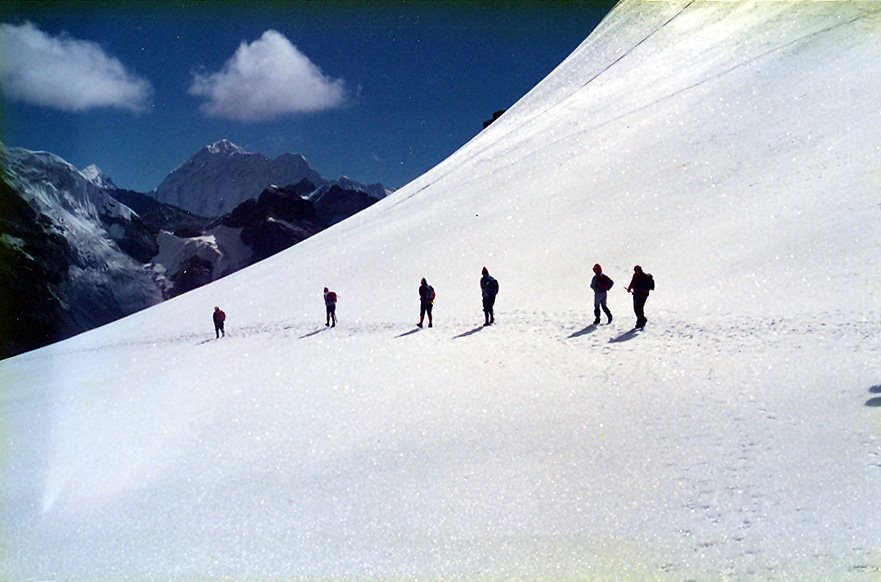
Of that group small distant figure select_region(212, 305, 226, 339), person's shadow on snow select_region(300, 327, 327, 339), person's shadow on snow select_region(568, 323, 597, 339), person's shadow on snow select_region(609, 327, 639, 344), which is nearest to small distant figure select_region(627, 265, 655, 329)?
person's shadow on snow select_region(609, 327, 639, 344)

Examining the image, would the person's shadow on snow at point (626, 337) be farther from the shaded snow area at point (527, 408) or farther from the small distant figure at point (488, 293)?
the small distant figure at point (488, 293)

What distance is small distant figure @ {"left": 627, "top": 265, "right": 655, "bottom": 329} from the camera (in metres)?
15.7

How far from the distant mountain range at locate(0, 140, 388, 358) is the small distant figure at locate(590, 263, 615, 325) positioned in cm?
14423

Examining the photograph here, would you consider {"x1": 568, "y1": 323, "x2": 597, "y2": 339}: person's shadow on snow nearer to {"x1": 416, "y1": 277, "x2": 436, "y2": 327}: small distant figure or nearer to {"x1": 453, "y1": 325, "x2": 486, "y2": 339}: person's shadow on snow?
{"x1": 453, "y1": 325, "x2": 486, "y2": 339}: person's shadow on snow

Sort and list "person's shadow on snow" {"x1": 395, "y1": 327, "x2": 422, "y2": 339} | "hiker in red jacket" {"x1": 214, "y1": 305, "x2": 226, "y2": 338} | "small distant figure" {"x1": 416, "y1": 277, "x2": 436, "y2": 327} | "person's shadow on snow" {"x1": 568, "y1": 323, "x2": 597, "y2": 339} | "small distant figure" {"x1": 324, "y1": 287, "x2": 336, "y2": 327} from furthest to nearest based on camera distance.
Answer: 1. "hiker in red jacket" {"x1": 214, "y1": 305, "x2": 226, "y2": 338}
2. "small distant figure" {"x1": 324, "y1": 287, "x2": 336, "y2": 327}
3. "small distant figure" {"x1": 416, "y1": 277, "x2": 436, "y2": 327}
4. "person's shadow on snow" {"x1": 395, "y1": 327, "x2": 422, "y2": 339}
5. "person's shadow on snow" {"x1": 568, "y1": 323, "x2": 597, "y2": 339}

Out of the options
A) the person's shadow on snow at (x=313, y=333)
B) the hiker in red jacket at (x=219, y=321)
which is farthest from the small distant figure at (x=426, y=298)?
the hiker in red jacket at (x=219, y=321)

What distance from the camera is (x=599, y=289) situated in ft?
55.0

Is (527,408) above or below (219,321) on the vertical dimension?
below

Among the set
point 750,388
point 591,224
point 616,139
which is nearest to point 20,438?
point 750,388

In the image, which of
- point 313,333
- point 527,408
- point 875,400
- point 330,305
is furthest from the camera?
point 330,305

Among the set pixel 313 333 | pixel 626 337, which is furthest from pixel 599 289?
pixel 313 333

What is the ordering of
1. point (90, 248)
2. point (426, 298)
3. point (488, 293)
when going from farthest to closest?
point (90, 248), point (426, 298), point (488, 293)

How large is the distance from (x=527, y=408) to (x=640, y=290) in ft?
18.0

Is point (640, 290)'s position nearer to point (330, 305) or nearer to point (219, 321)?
point (330, 305)
